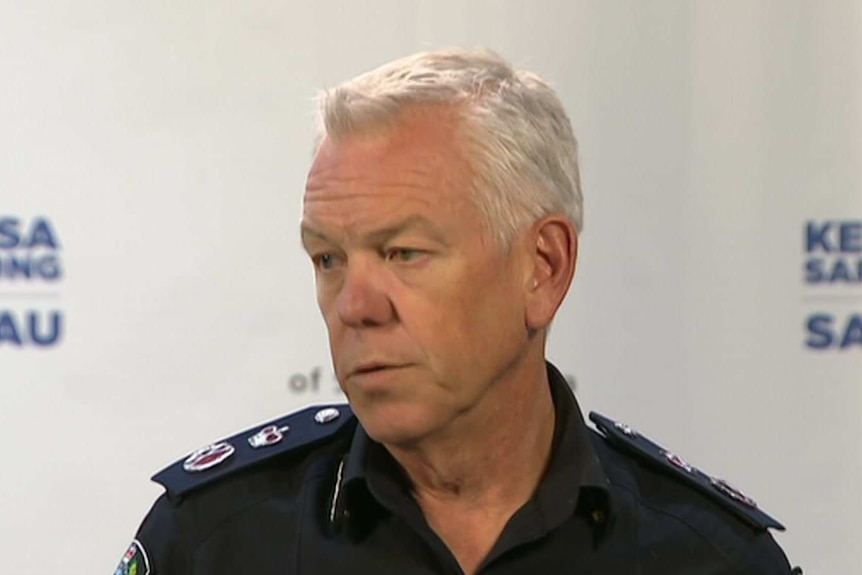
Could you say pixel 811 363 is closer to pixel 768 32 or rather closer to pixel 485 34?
pixel 768 32

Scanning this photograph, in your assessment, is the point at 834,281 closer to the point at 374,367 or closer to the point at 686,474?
the point at 686,474

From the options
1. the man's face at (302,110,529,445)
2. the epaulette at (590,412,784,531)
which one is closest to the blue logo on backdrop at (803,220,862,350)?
the epaulette at (590,412,784,531)

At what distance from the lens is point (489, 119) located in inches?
34.8

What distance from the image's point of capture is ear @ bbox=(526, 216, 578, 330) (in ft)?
3.02

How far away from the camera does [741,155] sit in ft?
4.54

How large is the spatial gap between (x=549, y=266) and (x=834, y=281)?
2.04ft

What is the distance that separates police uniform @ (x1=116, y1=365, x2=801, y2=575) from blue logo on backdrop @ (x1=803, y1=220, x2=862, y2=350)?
42cm

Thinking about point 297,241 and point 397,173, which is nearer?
point 397,173

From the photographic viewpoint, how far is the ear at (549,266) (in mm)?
920

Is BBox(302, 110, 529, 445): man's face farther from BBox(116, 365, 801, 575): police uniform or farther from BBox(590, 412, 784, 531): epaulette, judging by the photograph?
BBox(590, 412, 784, 531): epaulette

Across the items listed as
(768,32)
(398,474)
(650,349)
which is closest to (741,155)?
(768,32)

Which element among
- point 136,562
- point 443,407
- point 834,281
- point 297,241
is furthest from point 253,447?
point 834,281

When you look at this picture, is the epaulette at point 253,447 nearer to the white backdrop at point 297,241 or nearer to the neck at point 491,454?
the neck at point 491,454

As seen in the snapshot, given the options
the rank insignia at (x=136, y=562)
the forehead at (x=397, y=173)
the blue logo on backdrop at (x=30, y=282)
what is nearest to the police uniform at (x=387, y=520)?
the rank insignia at (x=136, y=562)
